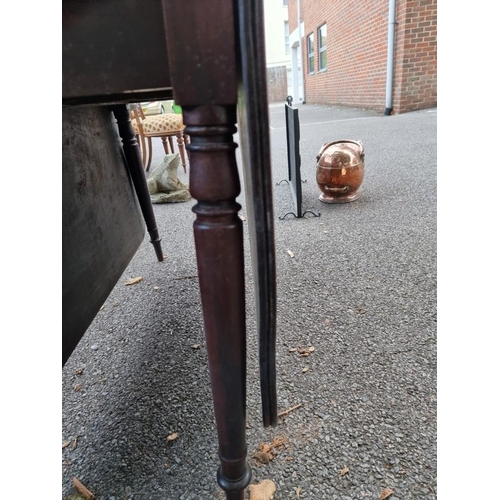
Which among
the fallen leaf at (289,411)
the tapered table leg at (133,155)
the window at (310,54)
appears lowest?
the fallen leaf at (289,411)

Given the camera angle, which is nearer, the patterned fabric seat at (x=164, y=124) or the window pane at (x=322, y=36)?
the patterned fabric seat at (x=164, y=124)

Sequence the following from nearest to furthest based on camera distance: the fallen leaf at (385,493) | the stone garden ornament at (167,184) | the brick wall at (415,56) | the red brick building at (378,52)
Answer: the fallen leaf at (385,493), the stone garden ornament at (167,184), the brick wall at (415,56), the red brick building at (378,52)

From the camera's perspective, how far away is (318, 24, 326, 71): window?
Answer: 374 inches

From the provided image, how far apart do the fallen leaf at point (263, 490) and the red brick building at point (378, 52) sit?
5.91m

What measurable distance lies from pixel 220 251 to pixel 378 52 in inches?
264

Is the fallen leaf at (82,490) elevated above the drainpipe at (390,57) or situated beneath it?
situated beneath

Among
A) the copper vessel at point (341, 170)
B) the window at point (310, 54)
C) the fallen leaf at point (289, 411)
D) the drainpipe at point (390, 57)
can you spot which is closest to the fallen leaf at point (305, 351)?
the fallen leaf at point (289, 411)

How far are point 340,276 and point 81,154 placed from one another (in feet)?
3.36

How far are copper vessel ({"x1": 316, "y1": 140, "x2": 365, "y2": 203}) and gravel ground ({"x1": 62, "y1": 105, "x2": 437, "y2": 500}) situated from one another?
494mm

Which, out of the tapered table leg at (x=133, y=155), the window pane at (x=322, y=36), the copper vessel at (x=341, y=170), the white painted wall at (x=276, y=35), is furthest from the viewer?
the white painted wall at (x=276, y=35)

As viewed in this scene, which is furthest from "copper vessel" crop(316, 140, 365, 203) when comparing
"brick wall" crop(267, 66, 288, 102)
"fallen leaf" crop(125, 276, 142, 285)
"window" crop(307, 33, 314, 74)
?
"brick wall" crop(267, 66, 288, 102)

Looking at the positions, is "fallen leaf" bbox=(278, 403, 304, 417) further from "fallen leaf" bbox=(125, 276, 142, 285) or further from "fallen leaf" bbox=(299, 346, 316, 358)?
"fallen leaf" bbox=(125, 276, 142, 285)

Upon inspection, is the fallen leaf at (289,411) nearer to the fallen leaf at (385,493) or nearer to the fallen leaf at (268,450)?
the fallen leaf at (268,450)

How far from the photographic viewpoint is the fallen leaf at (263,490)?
0.74 metres
